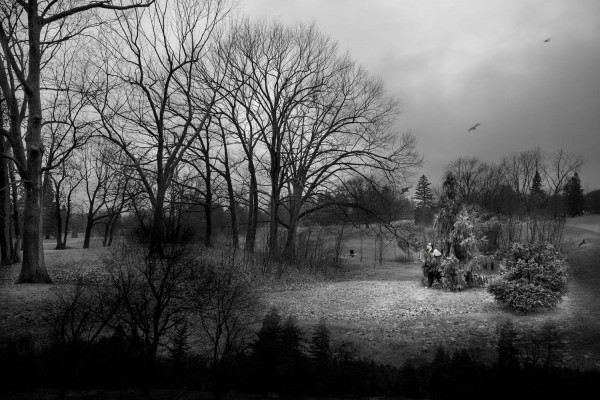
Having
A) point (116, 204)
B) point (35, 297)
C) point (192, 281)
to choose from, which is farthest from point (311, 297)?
point (116, 204)

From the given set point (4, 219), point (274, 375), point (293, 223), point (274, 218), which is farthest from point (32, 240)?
point (293, 223)

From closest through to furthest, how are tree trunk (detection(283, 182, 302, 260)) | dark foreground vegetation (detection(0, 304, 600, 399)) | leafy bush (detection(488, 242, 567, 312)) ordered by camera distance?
dark foreground vegetation (detection(0, 304, 600, 399)), leafy bush (detection(488, 242, 567, 312)), tree trunk (detection(283, 182, 302, 260))

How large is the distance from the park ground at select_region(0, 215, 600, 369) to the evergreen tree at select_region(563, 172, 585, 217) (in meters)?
9.15

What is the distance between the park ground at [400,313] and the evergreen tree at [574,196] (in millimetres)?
9152

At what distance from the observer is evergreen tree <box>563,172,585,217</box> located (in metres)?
28.4

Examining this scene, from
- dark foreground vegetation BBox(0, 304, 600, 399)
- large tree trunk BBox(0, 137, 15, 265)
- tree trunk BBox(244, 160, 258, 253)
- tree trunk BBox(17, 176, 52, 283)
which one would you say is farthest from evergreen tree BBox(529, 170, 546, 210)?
large tree trunk BBox(0, 137, 15, 265)

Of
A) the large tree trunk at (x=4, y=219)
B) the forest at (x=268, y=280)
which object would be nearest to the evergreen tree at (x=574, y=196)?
the forest at (x=268, y=280)

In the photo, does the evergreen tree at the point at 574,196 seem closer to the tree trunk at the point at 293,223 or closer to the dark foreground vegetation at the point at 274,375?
the tree trunk at the point at 293,223

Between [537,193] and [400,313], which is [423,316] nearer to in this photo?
[400,313]

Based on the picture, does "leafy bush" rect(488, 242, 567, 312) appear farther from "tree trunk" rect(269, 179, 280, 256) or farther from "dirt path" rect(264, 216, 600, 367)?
"tree trunk" rect(269, 179, 280, 256)

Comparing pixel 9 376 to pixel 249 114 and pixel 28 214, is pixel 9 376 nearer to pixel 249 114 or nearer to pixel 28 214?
pixel 28 214

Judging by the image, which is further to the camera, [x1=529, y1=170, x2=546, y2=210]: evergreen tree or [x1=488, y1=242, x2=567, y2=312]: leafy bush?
[x1=529, y1=170, x2=546, y2=210]: evergreen tree

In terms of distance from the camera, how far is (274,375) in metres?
6.86

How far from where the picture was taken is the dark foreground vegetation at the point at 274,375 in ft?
20.9
